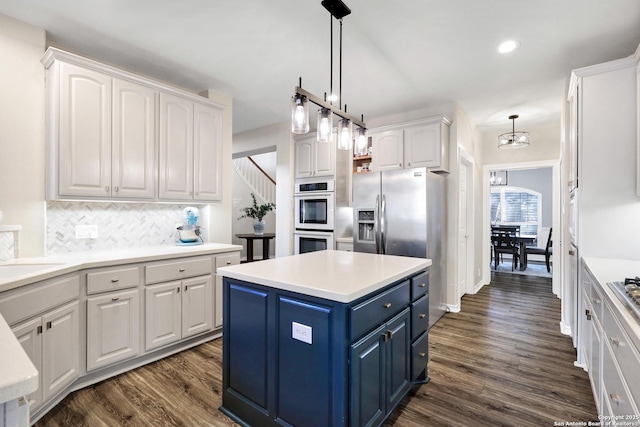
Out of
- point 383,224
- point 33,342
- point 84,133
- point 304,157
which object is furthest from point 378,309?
point 304,157

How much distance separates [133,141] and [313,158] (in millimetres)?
2446

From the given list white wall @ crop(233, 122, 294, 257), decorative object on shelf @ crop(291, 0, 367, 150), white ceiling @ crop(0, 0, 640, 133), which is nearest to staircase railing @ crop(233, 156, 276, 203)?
white wall @ crop(233, 122, 294, 257)

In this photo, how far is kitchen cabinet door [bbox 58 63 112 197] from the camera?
2320 millimetres

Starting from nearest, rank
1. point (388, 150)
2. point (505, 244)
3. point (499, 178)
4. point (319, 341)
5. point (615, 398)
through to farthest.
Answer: point (615, 398) < point (319, 341) < point (388, 150) < point (505, 244) < point (499, 178)

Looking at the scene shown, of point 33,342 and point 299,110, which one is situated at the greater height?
point 299,110

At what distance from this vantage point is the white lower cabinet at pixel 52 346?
1.74m

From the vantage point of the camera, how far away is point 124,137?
264 cm

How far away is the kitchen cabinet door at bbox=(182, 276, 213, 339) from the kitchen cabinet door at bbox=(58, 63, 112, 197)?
105 cm

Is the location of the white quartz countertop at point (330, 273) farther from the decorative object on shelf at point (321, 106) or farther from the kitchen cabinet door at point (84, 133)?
the kitchen cabinet door at point (84, 133)

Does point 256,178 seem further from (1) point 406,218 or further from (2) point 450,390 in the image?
(2) point 450,390

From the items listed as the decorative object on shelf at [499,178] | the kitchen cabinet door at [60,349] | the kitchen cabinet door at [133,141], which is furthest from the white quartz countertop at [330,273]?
the decorative object on shelf at [499,178]

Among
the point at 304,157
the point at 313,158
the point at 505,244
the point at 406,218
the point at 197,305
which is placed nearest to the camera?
the point at 197,305

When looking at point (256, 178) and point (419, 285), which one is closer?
point (419, 285)

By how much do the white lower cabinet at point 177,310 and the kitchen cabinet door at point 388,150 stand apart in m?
2.58
